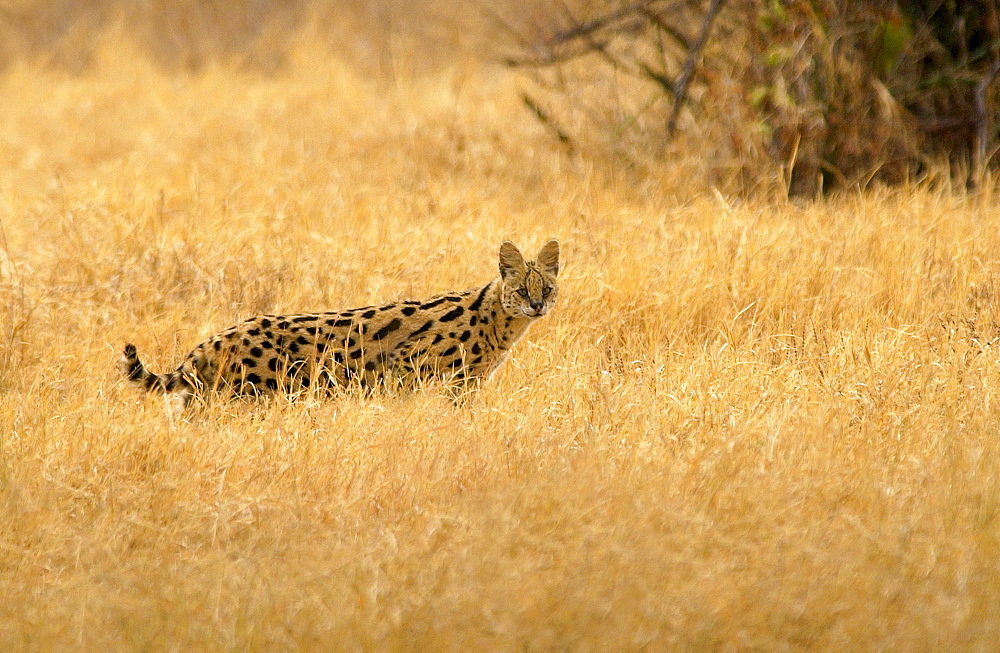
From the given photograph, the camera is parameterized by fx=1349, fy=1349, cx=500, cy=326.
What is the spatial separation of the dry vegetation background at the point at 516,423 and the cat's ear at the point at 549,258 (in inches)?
17.4

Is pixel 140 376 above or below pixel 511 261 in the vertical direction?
below

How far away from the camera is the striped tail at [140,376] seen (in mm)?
6004

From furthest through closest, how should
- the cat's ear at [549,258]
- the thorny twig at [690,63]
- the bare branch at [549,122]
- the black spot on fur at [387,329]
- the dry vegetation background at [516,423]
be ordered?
1. the bare branch at [549,122]
2. the thorny twig at [690,63]
3. the cat's ear at [549,258]
4. the black spot on fur at [387,329]
5. the dry vegetation background at [516,423]

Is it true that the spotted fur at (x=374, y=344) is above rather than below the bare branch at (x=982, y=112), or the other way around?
below

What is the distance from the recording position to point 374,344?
6.33 m

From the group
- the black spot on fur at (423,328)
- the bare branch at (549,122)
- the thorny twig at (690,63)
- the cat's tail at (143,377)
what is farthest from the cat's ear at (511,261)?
the bare branch at (549,122)

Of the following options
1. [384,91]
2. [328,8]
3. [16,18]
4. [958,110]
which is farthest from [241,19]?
[958,110]

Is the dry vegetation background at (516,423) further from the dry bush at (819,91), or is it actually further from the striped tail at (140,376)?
the dry bush at (819,91)

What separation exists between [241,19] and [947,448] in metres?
15.0

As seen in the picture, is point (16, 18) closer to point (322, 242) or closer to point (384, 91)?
point (384, 91)

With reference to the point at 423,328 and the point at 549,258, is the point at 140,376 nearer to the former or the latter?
the point at 423,328

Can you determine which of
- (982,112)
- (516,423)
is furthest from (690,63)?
(516,423)

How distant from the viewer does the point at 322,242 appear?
8633mm

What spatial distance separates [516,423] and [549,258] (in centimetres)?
134
